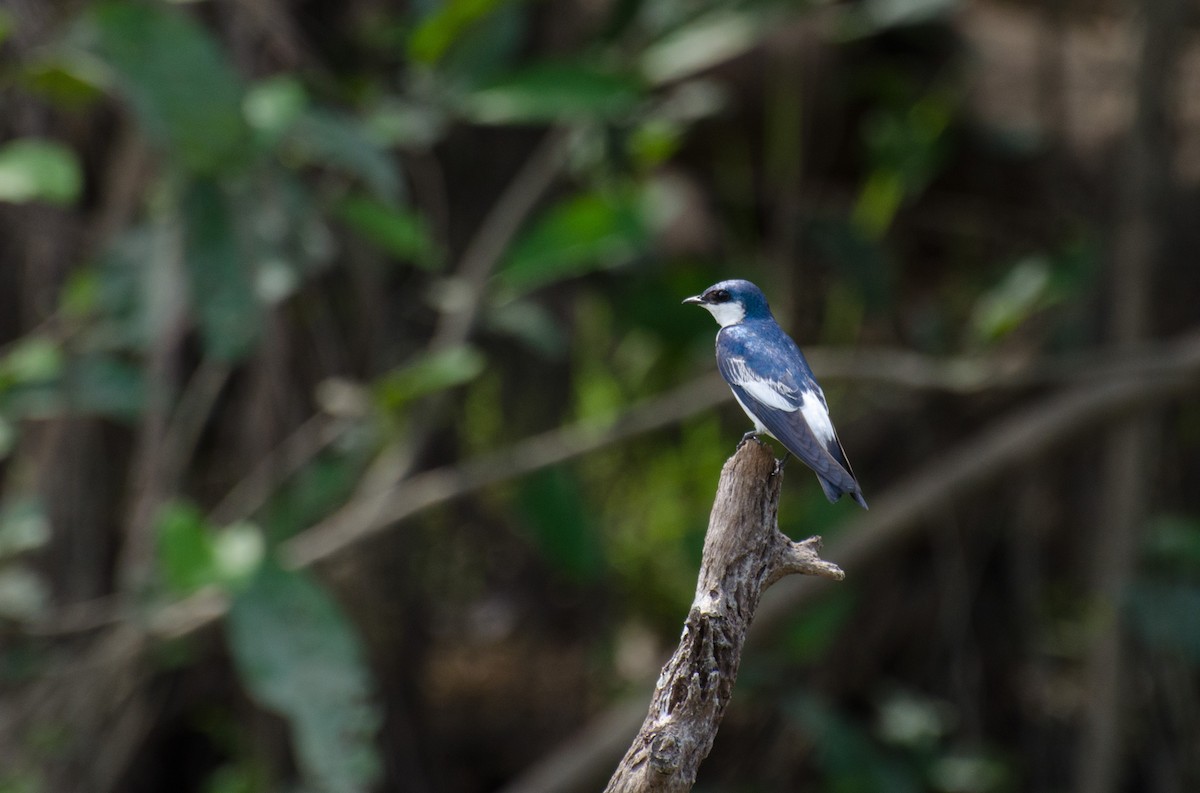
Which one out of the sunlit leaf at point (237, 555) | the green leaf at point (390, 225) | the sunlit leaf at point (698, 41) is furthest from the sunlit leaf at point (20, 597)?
the sunlit leaf at point (698, 41)

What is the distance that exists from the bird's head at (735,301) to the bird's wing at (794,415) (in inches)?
5.3

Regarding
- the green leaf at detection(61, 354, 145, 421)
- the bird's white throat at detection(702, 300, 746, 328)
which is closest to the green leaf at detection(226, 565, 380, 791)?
the green leaf at detection(61, 354, 145, 421)

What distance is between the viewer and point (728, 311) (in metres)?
2.02

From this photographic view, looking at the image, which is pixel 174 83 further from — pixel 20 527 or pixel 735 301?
pixel 735 301

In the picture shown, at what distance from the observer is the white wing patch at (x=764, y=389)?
5.71ft

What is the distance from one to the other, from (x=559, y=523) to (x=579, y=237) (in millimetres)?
1003

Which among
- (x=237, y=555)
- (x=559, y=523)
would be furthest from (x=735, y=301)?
(x=559, y=523)

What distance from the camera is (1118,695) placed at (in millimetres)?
4707

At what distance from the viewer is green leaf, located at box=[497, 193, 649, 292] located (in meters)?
3.62

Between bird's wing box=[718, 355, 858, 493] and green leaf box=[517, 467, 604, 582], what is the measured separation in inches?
94.6

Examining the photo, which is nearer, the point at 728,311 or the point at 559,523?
the point at 728,311

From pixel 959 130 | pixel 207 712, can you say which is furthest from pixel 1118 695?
pixel 207 712

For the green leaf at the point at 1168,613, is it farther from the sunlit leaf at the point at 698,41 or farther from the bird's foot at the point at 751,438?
the bird's foot at the point at 751,438

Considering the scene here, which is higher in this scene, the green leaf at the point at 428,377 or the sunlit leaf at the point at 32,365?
the sunlit leaf at the point at 32,365
